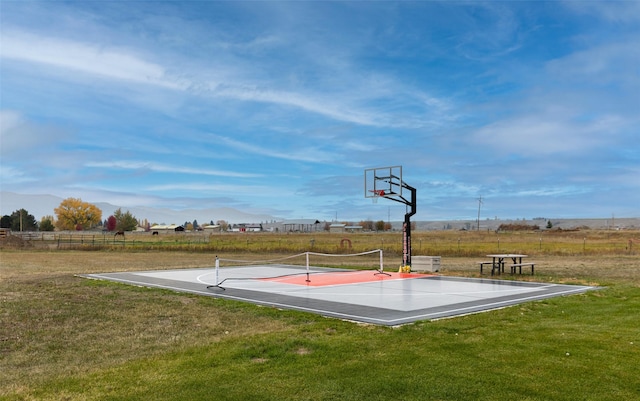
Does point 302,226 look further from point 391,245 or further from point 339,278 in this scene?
point 339,278

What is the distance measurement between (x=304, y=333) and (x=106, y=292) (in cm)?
804

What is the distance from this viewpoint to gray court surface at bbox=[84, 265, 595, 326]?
10.4 meters

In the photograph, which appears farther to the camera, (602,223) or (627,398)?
(602,223)

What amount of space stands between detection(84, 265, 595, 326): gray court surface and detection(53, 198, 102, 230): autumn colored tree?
505 ft

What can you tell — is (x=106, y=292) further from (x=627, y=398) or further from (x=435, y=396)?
(x=627, y=398)

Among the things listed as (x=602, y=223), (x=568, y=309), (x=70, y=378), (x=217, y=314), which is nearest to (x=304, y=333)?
(x=217, y=314)

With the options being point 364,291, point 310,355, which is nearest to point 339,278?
point 364,291

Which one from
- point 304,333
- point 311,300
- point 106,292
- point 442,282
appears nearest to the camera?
point 304,333

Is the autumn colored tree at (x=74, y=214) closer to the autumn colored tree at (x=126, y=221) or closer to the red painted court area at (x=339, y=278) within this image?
the autumn colored tree at (x=126, y=221)

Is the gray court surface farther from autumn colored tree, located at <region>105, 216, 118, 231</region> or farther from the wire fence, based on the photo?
autumn colored tree, located at <region>105, 216, 118, 231</region>

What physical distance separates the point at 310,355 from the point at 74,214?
16938 centimetres

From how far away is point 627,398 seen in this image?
5.06 metres

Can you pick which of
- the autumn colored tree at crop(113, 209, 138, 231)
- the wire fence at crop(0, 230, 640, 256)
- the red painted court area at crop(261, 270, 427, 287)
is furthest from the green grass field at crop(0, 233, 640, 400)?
the autumn colored tree at crop(113, 209, 138, 231)

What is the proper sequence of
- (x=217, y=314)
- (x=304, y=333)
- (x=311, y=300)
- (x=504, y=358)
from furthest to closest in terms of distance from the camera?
(x=311, y=300), (x=217, y=314), (x=304, y=333), (x=504, y=358)
